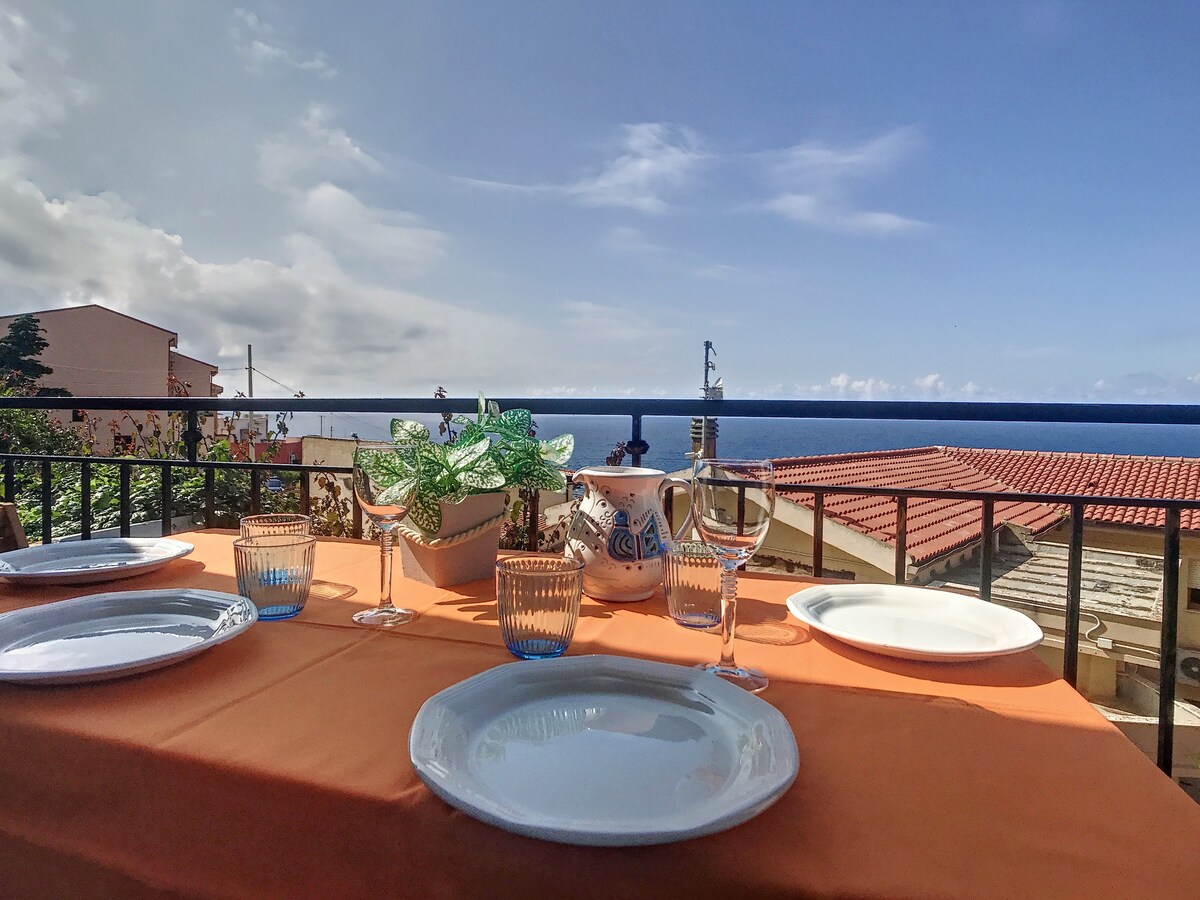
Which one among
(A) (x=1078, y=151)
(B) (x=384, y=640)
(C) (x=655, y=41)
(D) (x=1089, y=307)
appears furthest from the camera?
(D) (x=1089, y=307)

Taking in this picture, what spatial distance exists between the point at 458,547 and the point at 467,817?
646 mm

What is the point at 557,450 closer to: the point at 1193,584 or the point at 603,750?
the point at 603,750

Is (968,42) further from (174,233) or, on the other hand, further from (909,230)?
(174,233)

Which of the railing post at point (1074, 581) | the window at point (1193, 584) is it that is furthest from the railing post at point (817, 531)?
the window at point (1193, 584)

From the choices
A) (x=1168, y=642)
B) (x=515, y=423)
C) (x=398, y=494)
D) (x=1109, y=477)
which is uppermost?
(x=515, y=423)

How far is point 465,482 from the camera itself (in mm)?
948

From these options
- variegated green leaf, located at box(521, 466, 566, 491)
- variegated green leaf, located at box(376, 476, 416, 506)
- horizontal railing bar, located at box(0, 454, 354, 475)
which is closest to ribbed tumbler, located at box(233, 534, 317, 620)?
variegated green leaf, located at box(376, 476, 416, 506)

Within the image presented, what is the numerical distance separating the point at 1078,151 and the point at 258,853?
46.9 metres

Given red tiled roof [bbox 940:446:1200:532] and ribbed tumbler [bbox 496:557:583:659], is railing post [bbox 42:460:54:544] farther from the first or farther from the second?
red tiled roof [bbox 940:446:1200:532]

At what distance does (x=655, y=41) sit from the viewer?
9242 millimetres

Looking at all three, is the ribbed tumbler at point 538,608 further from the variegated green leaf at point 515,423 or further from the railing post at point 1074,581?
the railing post at point 1074,581

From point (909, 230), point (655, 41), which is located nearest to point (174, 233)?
point (655, 41)

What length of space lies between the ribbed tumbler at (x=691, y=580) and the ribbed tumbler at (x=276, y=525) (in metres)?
0.70

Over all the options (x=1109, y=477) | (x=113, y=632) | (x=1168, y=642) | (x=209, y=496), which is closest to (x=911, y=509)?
(x=1109, y=477)
